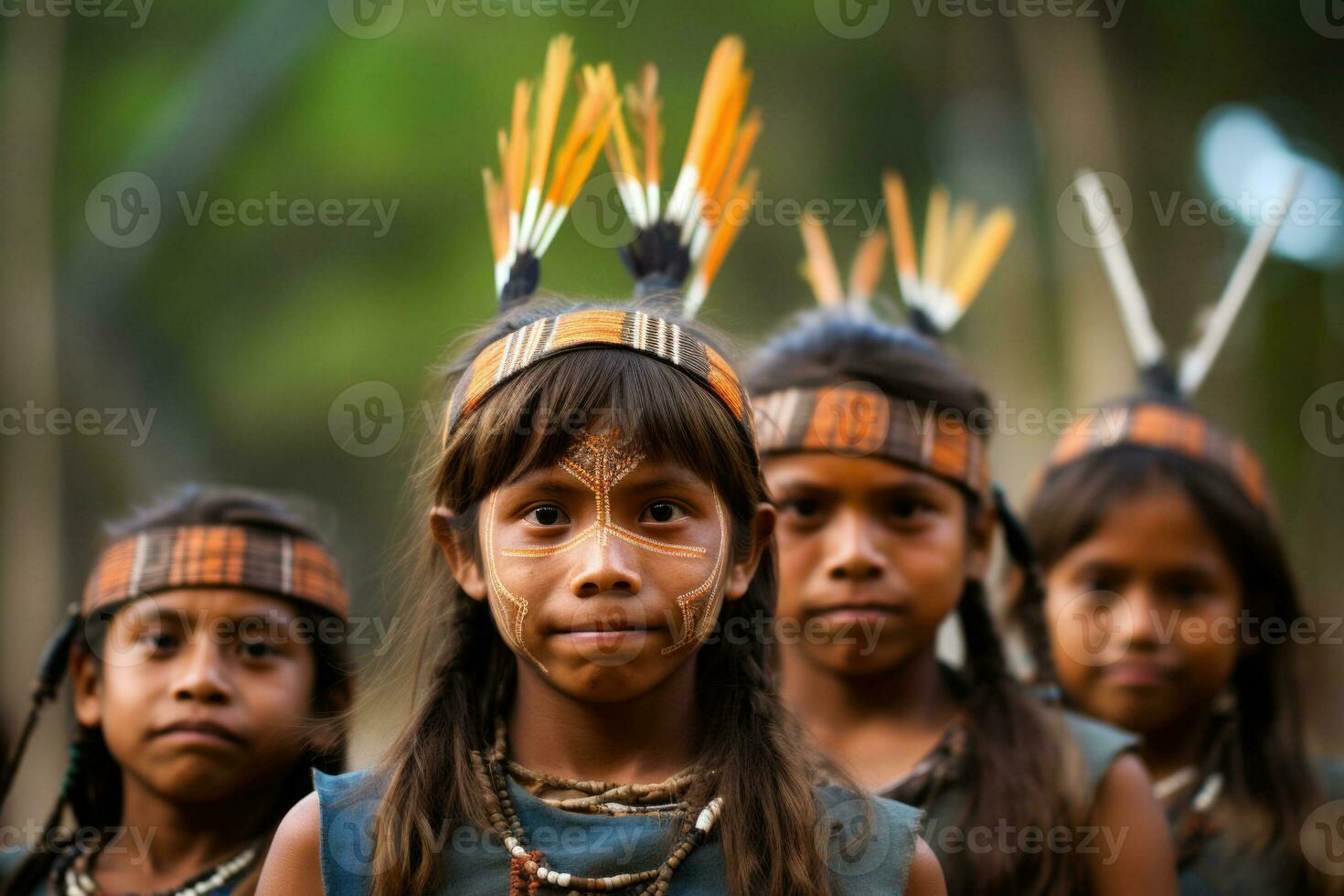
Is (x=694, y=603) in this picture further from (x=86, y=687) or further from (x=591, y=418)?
(x=86, y=687)

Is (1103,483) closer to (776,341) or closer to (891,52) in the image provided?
(776,341)

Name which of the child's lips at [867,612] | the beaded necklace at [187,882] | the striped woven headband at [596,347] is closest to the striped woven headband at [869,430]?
the child's lips at [867,612]

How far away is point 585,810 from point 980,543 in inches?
65.1

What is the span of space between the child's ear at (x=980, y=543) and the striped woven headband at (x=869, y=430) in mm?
79

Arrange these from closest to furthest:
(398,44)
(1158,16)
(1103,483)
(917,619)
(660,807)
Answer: (660,807) → (917,619) → (1103,483) → (1158,16) → (398,44)

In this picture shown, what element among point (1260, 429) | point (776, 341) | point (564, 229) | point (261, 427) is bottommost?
point (776, 341)

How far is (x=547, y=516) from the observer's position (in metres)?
2.79

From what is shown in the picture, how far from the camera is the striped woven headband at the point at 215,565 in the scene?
369 centimetres

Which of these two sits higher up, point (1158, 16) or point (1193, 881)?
point (1158, 16)

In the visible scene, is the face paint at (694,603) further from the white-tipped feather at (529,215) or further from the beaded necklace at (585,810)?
the white-tipped feather at (529,215)

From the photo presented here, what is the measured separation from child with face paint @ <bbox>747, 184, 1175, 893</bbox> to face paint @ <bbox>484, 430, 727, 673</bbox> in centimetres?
90

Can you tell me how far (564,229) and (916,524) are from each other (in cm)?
813

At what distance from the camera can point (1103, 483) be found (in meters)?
4.69

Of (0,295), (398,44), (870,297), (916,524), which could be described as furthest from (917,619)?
(398,44)
